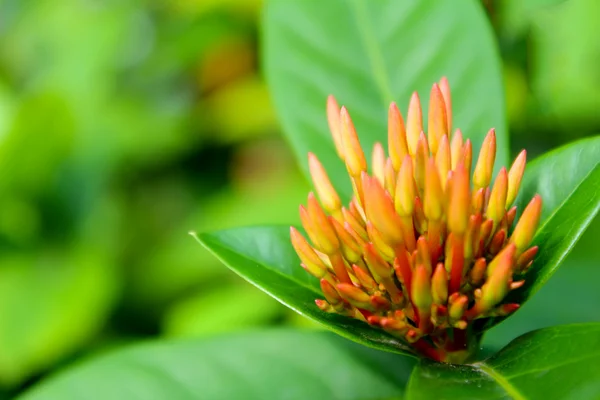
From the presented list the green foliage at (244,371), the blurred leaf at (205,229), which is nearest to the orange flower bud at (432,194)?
the green foliage at (244,371)

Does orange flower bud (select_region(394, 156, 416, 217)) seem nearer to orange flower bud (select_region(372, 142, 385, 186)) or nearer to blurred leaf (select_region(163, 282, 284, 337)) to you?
orange flower bud (select_region(372, 142, 385, 186))

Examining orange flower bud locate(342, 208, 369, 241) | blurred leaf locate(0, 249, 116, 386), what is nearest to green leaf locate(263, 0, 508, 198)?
orange flower bud locate(342, 208, 369, 241)

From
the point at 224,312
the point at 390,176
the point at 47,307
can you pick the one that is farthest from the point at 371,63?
the point at 47,307

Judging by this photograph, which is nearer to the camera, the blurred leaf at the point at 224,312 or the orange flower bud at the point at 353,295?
the orange flower bud at the point at 353,295

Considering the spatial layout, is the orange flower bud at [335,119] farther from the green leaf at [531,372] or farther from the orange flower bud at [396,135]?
the green leaf at [531,372]

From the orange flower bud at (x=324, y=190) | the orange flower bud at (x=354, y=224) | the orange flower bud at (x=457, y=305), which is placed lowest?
the orange flower bud at (x=457, y=305)

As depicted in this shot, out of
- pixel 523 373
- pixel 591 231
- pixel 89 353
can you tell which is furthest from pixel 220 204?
pixel 523 373

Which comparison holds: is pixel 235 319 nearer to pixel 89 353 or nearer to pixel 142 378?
pixel 89 353
